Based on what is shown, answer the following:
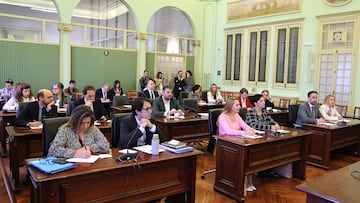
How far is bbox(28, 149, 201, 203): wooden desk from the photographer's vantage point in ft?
7.22

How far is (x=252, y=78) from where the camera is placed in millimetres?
10570

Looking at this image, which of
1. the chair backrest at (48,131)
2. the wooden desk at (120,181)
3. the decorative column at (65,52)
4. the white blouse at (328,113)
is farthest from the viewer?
the decorative column at (65,52)

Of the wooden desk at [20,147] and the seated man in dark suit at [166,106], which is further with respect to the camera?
the seated man in dark suit at [166,106]

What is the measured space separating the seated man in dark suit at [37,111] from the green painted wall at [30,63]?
16.7 ft

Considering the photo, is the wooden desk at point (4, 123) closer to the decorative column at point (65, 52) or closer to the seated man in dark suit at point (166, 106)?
the seated man in dark suit at point (166, 106)

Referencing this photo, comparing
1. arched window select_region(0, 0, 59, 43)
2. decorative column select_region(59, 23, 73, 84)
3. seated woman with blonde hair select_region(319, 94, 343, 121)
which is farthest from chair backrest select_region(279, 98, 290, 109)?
arched window select_region(0, 0, 59, 43)

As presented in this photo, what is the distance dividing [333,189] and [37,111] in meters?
3.67

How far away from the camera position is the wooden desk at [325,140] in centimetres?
504

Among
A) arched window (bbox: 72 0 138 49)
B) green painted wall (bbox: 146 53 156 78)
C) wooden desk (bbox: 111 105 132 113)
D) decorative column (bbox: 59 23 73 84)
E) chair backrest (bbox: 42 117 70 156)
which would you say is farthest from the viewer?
arched window (bbox: 72 0 138 49)

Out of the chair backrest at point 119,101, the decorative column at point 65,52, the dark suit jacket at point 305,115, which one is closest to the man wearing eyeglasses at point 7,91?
the decorative column at point 65,52

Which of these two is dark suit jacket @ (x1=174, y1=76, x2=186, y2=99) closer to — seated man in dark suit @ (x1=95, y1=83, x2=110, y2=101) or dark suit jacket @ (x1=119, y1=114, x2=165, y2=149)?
seated man in dark suit @ (x1=95, y1=83, x2=110, y2=101)

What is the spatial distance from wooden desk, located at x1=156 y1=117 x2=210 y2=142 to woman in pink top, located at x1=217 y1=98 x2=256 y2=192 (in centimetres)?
104

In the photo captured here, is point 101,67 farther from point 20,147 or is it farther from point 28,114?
point 20,147

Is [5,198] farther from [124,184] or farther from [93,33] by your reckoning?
[93,33]
